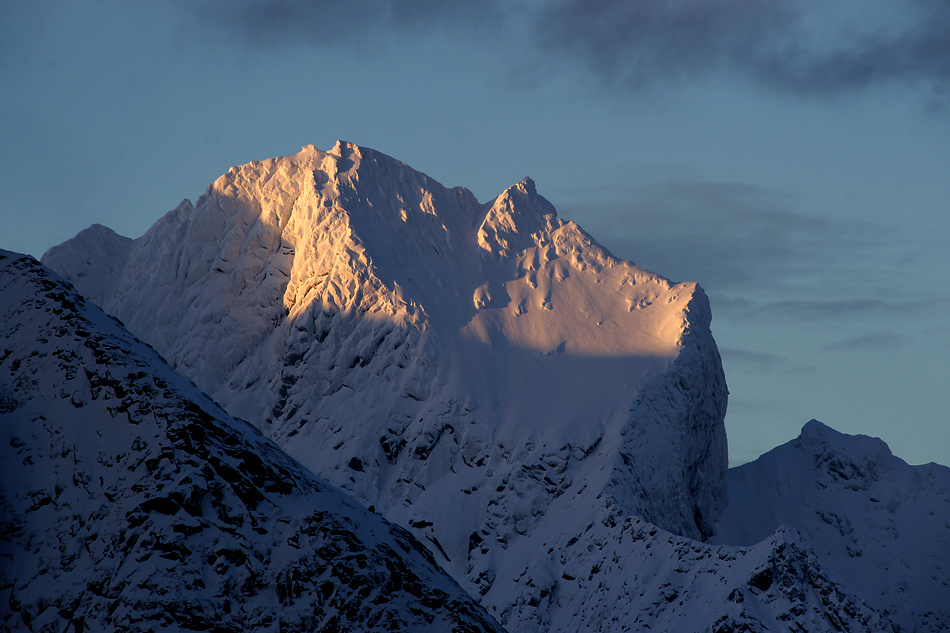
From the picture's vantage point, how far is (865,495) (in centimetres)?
15088

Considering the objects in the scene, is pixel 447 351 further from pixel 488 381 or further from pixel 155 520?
pixel 155 520

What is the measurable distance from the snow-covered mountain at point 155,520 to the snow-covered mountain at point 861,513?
93.0m

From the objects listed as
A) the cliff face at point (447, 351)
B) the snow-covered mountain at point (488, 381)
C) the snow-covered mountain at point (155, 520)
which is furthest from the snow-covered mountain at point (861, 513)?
the snow-covered mountain at point (155, 520)

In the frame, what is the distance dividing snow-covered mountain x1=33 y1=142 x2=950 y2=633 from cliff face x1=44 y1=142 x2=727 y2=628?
0.26m

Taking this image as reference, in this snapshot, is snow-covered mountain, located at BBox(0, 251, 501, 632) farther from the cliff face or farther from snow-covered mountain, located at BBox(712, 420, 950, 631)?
snow-covered mountain, located at BBox(712, 420, 950, 631)

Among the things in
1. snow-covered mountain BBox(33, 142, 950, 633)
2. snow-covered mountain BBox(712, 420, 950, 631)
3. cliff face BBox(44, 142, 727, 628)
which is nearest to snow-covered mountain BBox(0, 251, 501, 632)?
snow-covered mountain BBox(33, 142, 950, 633)

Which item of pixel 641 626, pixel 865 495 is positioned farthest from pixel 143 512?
pixel 865 495

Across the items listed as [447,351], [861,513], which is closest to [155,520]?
[447,351]

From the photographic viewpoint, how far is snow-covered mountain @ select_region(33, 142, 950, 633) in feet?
383

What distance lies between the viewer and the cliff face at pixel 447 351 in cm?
12075

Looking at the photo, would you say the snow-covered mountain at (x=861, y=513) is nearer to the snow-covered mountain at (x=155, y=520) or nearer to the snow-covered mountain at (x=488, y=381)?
the snow-covered mountain at (x=488, y=381)

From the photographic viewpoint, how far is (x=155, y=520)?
1959 inches

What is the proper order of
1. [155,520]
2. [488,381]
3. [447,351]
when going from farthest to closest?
[447,351], [488,381], [155,520]

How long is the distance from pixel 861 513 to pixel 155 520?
118053mm
